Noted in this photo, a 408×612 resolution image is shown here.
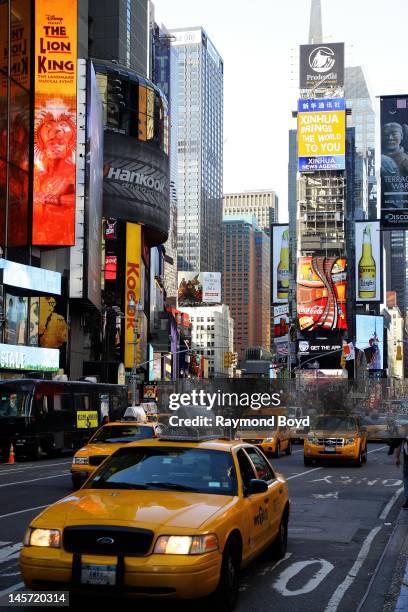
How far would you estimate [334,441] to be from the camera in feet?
91.1

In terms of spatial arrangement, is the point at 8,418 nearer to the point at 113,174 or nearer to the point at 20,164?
the point at 20,164

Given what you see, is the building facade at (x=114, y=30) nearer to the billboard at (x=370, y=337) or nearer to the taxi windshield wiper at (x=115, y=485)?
the billboard at (x=370, y=337)

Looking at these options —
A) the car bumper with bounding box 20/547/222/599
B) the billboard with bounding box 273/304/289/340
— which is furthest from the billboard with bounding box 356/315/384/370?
the car bumper with bounding box 20/547/222/599

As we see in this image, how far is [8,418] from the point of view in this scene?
34.1m

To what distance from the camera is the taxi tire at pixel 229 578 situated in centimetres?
764

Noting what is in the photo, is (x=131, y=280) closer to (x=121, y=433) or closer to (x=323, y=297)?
(x=323, y=297)

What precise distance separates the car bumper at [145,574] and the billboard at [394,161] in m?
12.3

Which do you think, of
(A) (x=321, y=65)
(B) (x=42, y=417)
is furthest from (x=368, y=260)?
(B) (x=42, y=417)

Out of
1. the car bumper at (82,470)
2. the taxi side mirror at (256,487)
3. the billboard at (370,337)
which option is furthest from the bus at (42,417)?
the billboard at (370,337)

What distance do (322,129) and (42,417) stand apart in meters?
96.5

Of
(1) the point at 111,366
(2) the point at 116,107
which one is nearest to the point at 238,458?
(1) the point at 111,366

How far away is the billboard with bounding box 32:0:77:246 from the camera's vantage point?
201ft

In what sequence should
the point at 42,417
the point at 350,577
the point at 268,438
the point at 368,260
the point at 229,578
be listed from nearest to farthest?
the point at 229,578 < the point at 350,577 < the point at 268,438 < the point at 42,417 < the point at 368,260
